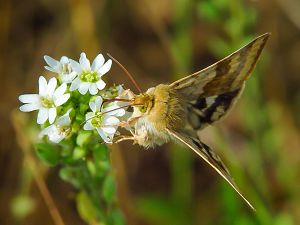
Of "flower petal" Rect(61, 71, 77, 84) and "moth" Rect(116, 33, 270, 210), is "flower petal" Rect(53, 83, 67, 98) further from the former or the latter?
"moth" Rect(116, 33, 270, 210)

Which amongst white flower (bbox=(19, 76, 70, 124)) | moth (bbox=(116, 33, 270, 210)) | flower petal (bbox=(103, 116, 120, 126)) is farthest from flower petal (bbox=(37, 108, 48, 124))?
moth (bbox=(116, 33, 270, 210))

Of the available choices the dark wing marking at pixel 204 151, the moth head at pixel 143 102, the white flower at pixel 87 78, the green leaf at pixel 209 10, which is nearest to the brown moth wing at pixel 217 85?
the moth head at pixel 143 102

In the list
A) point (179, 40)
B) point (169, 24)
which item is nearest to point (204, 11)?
point (179, 40)

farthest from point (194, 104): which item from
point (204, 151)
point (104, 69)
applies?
point (104, 69)

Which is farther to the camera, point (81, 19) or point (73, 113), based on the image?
point (81, 19)

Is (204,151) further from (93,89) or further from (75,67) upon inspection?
(75,67)

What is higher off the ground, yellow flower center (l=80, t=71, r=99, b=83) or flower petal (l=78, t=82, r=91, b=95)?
yellow flower center (l=80, t=71, r=99, b=83)

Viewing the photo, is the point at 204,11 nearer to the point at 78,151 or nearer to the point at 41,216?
the point at 78,151
